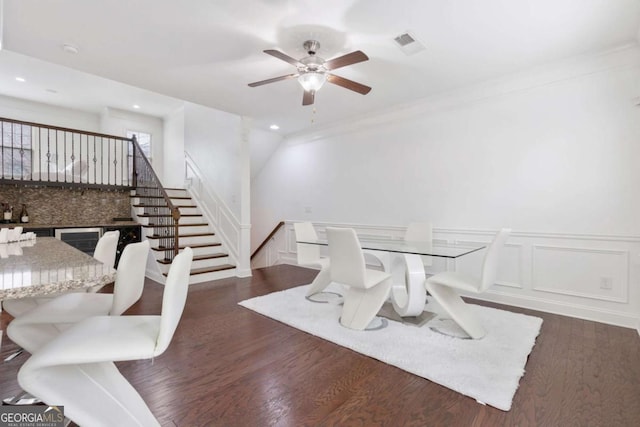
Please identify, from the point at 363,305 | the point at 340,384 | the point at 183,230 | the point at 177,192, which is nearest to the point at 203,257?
the point at 183,230

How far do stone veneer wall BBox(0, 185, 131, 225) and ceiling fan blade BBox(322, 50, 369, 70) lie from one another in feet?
15.3

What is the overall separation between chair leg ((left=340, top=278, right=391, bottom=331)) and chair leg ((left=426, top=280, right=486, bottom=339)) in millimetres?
420

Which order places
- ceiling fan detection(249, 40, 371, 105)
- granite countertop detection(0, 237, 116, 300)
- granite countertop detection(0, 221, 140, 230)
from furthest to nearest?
granite countertop detection(0, 221, 140, 230)
ceiling fan detection(249, 40, 371, 105)
granite countertop detection(0, 237, 116, 300)

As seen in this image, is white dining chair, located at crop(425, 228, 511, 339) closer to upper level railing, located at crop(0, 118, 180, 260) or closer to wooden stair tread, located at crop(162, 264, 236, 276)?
wooden stair tread, located at crop(162, 264, 236, 276)

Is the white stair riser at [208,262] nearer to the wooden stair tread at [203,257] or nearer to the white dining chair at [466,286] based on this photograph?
the wooden stair tread at [203,257]

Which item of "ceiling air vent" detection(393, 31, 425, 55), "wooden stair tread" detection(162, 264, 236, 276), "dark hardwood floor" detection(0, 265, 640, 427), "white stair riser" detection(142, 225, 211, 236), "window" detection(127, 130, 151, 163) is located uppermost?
"window" detection(127, 130, 151, 163)

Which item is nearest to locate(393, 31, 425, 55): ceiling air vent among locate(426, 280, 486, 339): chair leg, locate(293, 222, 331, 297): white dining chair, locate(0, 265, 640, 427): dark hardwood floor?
locate(426, 280, 486, 339): chair leg

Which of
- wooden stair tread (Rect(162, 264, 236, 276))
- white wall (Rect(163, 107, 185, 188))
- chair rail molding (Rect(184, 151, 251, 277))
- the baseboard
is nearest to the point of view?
the baseboard

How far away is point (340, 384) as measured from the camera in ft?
6.42

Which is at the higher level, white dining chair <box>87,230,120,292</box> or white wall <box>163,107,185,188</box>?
white wall <box>163,107,185,188</box>

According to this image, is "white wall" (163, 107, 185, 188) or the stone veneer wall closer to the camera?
the stone veneer wall

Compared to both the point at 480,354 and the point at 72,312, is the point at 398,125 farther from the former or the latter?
the point at 72,312

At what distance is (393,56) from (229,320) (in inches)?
121

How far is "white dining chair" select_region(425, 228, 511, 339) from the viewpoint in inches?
99.7
